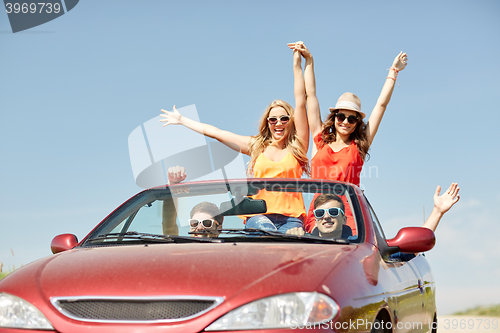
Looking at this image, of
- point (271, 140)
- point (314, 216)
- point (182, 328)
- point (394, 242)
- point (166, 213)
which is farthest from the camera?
point (271, 140)

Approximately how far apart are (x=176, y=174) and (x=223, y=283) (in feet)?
10.4

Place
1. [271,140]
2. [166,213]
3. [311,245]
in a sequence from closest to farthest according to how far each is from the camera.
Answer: [311,245]
[166,213]
[271,140]

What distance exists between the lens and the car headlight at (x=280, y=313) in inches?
92.1

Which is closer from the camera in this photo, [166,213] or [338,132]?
[166,213]

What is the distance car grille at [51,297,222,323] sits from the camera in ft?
7.77

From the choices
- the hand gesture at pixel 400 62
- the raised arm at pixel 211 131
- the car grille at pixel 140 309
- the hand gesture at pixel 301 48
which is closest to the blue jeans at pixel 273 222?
the car grille at pixel 140 309

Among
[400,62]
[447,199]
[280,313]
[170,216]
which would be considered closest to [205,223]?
[170,216]

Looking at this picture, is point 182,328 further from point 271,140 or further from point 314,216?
point 271,140

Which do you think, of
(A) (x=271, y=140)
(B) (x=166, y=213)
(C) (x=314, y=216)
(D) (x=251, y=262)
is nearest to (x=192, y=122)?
(A) (x=271, y=140)

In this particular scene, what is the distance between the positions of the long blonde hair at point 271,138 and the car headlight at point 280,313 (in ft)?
10.8

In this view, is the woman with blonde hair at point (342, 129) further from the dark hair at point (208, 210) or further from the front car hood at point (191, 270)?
the front car hood at point (191, 270)

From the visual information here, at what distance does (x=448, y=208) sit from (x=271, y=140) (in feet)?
6.27

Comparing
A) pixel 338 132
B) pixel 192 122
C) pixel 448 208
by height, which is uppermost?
pixel 192 122

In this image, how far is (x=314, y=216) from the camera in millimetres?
3914
